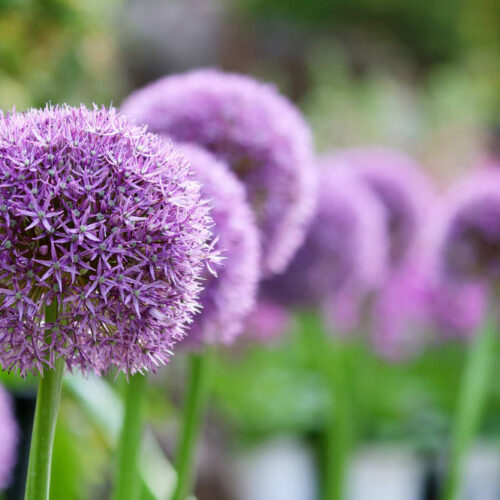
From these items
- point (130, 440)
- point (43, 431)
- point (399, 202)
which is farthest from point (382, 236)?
point (43, 431)

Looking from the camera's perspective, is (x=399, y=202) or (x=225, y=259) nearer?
(x=225, y=259)

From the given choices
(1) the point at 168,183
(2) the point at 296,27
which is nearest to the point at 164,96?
(1) the point at 168,183

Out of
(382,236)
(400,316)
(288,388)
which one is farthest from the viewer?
(288,388)

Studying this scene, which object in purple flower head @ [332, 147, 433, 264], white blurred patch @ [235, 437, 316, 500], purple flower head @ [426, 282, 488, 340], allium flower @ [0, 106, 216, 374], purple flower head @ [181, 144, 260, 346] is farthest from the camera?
white blurred patch @ [235, 437, 316, 500]

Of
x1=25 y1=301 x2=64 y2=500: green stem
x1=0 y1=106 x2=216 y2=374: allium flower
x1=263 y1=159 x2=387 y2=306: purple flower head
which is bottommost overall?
x1=25 y1=301 x2=64 y2=500: green stem

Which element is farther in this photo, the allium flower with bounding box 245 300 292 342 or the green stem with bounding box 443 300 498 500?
the allium flower with bounding box 245 300 292 342

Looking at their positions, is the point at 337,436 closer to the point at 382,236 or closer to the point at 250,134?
the point at 382,236

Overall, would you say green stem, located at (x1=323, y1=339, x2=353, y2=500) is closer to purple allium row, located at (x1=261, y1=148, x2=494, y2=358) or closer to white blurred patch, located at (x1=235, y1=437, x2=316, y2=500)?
purple allium row, located at (x1=261, y1=148, x2=494, y2=358)

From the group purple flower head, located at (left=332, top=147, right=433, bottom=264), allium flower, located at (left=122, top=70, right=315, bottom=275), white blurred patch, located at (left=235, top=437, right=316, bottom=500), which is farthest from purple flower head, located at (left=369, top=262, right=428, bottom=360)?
allium flower, located at (left=122, top=70, right=315, bottom=275)
